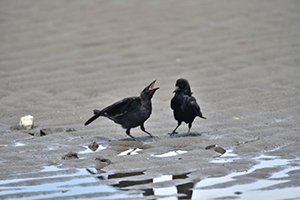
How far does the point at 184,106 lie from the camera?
7.17 meters

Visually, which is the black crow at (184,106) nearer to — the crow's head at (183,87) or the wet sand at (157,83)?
the crow's head at (183,87)

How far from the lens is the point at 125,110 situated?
7.14m

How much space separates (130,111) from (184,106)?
63 cm

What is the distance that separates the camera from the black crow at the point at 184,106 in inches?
281

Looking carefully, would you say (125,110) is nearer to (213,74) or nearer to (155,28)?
(213,74)

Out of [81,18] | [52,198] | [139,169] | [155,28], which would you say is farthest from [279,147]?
[81,18]

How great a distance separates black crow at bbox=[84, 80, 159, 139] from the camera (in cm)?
701

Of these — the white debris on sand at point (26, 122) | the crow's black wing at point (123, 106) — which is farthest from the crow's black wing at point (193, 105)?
the white debris on sand at point (26, 122)

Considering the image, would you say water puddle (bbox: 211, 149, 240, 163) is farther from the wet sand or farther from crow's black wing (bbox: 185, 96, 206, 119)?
crow's black wing (bbox: 185, 96, 206, 119)

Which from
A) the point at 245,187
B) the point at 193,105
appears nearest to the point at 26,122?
the point at 193,105

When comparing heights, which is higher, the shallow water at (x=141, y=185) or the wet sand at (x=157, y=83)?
the wet sand at (x=157, y=83)

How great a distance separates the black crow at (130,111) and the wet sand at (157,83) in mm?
203

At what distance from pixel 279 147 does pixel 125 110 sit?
182cm

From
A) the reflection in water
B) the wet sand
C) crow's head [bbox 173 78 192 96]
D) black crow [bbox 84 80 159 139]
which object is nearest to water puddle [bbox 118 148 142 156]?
the wet sand
